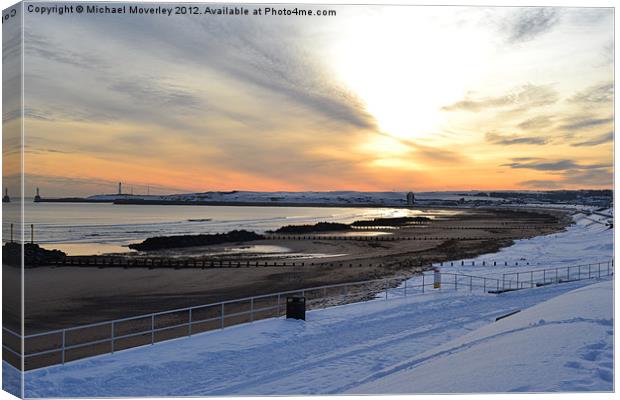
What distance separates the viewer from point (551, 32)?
9.28m

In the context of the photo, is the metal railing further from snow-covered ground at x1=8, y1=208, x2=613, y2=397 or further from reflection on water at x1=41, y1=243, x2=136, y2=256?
reflection on water at x1=41, y1=243, x2=136, y2=256

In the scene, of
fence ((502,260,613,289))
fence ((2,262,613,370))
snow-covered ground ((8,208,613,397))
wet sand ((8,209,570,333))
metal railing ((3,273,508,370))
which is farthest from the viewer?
fence ((502,260,613,289))

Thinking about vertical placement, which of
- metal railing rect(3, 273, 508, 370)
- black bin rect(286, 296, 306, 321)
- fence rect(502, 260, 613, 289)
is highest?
black bin rect(286, 296, 306, 321)

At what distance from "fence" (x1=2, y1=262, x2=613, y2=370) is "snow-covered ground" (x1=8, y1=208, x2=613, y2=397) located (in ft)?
1.86

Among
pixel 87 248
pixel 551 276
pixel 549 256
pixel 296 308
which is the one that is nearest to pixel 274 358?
pixel 296 308

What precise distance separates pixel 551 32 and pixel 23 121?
8.54m

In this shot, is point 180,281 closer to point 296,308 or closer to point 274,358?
point 296,308

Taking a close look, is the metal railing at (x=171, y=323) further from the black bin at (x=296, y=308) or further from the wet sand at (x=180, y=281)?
the wet sand at (x=180, y=281)

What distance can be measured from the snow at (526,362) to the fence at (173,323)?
4.08 metres

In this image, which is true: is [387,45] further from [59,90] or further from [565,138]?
[59,90]

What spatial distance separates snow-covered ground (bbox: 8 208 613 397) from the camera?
8602mm

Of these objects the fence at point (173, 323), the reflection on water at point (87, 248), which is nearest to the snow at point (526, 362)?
the fence at point (173, 323)

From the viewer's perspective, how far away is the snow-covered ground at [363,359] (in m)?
8.60

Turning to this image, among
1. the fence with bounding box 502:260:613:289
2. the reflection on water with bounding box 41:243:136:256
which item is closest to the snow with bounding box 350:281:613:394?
the fence with bounding box 502:260:613:289
